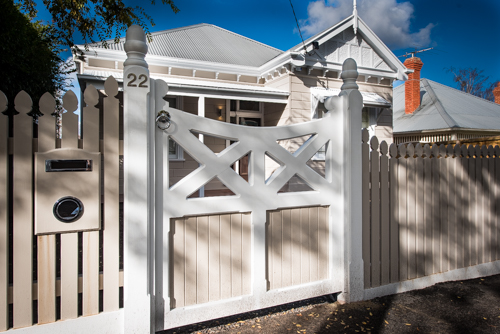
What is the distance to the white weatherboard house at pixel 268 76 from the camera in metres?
7.78

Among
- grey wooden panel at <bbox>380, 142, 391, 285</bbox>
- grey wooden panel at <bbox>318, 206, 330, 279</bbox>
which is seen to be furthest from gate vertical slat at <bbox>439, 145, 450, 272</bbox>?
grey wooden panel at <bbox>318, 206, 330, 279</bbox>

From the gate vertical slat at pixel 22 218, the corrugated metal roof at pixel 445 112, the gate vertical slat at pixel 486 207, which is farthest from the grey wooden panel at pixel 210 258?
the corrugated metal roof at pixel 445 112

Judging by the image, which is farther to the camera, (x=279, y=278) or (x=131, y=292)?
(x=279, y=278)

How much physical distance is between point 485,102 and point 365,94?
12.1 meters

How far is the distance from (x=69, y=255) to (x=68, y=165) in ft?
1.85

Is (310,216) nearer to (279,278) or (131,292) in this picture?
(279,278)

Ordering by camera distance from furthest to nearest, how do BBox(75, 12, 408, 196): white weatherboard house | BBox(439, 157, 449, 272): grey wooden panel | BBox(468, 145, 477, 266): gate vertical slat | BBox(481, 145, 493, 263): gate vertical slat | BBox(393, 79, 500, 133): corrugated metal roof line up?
BBox(393, 79, 500, 133): corrugated metal roof, BBox(75, 12, 408, 196): white weatherboard house, BBox(481, 145, 493, 263): gate vertical slat, BBox(468, 145, 477, 266): gate vertical slat, BBox(439, 157, 449, 272): grey wooden panel

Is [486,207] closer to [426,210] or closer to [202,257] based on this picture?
[426,210]

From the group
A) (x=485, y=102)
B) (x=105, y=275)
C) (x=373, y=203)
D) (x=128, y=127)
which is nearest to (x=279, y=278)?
(x=373, y=203)

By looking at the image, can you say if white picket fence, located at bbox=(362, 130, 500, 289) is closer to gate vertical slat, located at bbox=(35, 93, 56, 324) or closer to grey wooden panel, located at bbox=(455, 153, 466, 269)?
grey wooden panel, located at bbox=(455, 153, 466, 269)

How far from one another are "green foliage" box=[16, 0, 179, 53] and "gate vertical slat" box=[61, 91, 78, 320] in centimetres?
324

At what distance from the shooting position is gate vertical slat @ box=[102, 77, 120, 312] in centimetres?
215

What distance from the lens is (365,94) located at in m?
8.65

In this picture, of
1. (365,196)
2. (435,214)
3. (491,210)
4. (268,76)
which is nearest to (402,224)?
(435,214)
